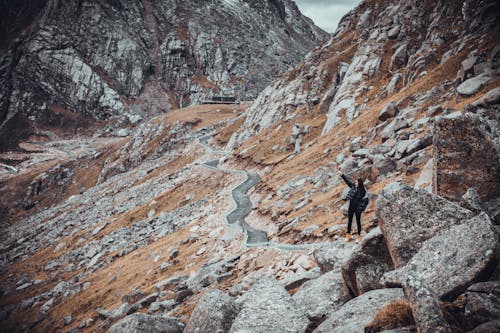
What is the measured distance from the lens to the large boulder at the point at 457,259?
6906 mm

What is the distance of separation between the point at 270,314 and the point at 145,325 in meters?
5.26

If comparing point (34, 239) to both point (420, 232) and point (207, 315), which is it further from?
point (420, 232)

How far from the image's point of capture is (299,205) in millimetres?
30500

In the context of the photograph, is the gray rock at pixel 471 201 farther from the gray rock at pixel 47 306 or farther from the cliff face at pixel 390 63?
the gray rock at pixel 47 306

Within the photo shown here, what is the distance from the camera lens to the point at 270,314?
10625 millimetres

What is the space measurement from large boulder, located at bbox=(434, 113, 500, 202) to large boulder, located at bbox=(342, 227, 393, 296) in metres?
2.85

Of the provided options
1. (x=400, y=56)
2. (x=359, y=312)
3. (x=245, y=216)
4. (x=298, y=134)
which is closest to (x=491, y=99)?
(x=359, y=312)

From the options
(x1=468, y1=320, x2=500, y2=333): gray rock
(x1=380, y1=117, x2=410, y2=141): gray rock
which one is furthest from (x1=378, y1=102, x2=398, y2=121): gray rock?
(x1=468, y1=320, x2=500, y2=333): gray rock

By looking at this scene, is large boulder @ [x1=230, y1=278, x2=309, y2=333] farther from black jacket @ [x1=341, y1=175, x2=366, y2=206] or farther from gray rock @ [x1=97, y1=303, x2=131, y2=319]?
gray rock @ [x1=97, y1=303, x2=131, y2=319]

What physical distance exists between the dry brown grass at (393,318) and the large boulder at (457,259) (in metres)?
0.60

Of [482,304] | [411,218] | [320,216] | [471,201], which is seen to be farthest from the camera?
[320,216]

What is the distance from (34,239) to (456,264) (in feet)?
281

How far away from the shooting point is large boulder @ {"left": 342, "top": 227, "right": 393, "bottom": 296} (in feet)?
31.9

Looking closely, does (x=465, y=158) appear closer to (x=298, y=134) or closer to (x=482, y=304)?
(x=482, y=304)
